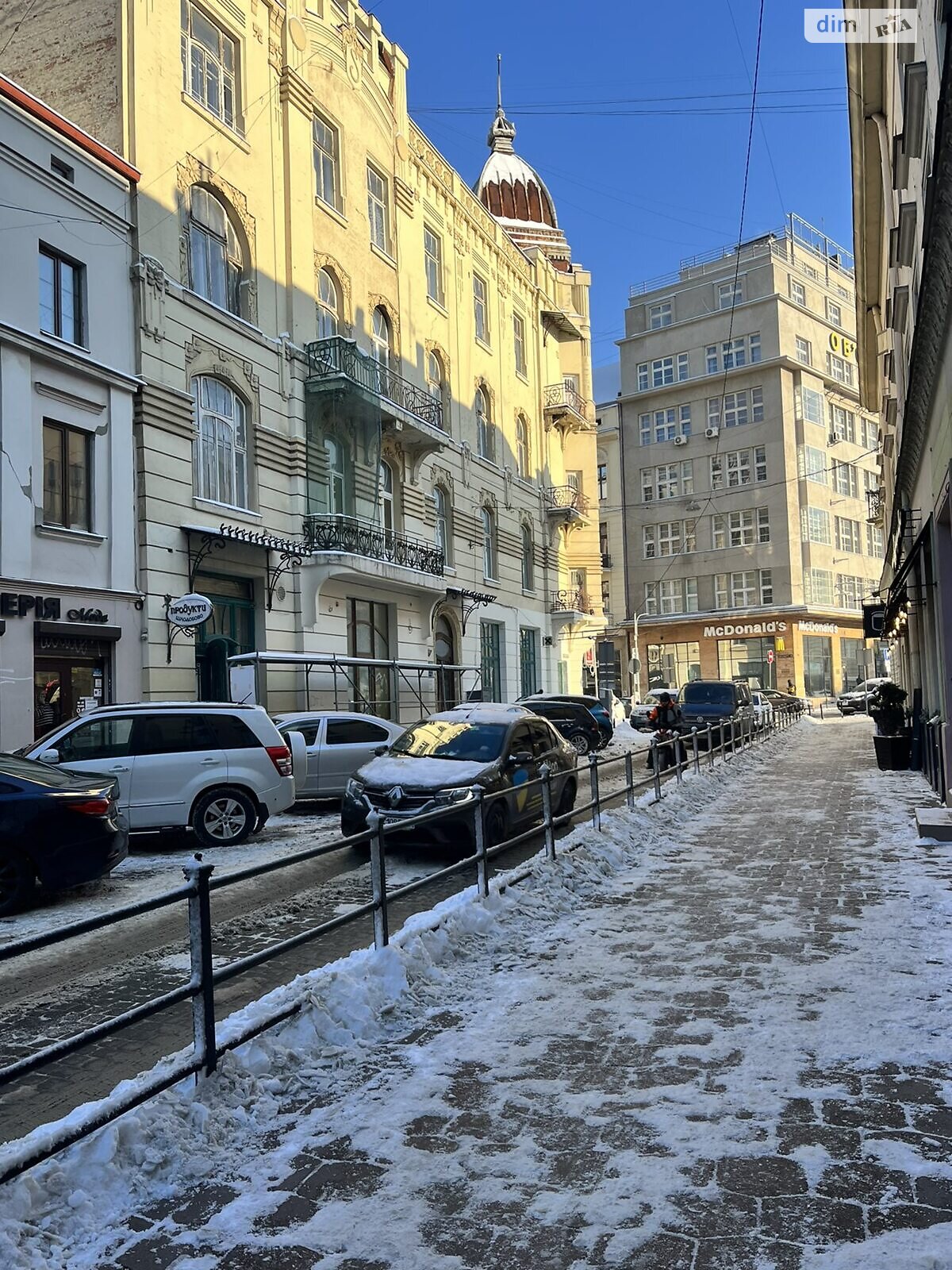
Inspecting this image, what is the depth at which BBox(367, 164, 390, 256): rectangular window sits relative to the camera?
94.6 ft

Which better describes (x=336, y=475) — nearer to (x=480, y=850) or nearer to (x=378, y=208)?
(x=378, y=208)

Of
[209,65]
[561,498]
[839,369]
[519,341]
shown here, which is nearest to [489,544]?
[561,498]

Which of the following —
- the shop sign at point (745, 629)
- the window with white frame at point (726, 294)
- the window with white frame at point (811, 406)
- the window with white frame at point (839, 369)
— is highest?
the window with white frame at point (726, 294)

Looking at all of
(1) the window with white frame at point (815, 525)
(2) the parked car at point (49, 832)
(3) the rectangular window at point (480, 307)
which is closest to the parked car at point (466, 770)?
(2) the parked car at point (49, 832)

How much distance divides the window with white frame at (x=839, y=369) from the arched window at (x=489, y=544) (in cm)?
4190

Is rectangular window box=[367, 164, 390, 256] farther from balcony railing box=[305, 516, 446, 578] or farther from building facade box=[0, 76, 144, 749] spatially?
building facade box=[0, 76, 144, 749]

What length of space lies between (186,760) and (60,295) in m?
9.87

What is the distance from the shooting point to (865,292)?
95.8ft

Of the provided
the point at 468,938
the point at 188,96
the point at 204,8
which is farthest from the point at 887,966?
the point at 204,8

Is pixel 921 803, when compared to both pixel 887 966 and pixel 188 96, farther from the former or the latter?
pixel 188 96

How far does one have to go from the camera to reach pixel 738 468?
66688 mm

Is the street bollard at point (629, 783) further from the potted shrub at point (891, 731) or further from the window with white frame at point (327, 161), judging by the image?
the window with white frame at point (327, 161)

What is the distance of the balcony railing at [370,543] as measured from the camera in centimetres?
2400

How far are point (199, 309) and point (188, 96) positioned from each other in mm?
4545
